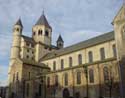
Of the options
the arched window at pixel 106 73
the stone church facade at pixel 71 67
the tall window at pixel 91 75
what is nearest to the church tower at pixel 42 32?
the stone church facade at pixel 71 67

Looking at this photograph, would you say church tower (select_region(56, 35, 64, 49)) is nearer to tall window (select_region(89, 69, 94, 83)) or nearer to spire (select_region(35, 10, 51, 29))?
spire (select_region(35, 10, 51, 29))

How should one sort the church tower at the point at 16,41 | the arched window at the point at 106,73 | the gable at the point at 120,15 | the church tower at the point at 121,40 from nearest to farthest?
the church tower at the point at 121,40, the arched window at the point at 106,73, the gable at the point at 120,15, the church tower at the point at 16,41

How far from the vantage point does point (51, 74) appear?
162ft

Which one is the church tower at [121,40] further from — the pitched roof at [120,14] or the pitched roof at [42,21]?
the pitched roof at [42,21]

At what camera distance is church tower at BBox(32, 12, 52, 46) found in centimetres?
6812

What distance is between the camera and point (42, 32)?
68.5 meters

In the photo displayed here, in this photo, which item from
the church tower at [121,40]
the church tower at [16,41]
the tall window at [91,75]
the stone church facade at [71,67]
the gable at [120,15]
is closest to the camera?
the church tower at [121,40]

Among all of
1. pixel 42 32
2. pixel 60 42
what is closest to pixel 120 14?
pixel 42 32

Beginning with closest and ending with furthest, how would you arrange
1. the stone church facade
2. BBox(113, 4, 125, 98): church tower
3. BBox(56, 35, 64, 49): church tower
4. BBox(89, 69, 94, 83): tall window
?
BBox(113, 4, 125, 98): church tower
the stone church facade
BBox(89, 69, 94, 83): tall window
BBox(56, 35, 64, 49): church tower

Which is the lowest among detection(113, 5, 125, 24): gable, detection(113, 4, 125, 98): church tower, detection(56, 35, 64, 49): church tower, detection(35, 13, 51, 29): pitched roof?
detection(113, 4, 125, 98): church tower

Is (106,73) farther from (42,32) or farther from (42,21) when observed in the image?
(42,21)

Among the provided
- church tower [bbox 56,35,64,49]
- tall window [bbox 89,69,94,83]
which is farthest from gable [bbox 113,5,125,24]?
church tower [bbox 56,35,64,49]

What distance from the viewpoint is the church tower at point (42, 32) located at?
68125mm

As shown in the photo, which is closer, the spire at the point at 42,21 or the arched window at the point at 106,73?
the arched window at the point at 106,73
